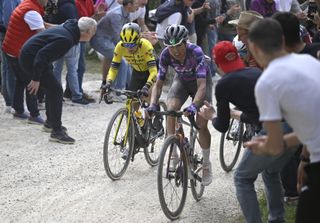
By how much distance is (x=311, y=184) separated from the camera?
353 cm

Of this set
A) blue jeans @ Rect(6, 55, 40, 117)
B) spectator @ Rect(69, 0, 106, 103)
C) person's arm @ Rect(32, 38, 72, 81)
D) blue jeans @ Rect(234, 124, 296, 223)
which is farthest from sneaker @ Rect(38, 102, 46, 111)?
blue jeans @ Rect(234, 124, 296, 223)

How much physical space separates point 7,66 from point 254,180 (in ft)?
18.7

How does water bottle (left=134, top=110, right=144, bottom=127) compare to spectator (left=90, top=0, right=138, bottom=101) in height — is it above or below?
below

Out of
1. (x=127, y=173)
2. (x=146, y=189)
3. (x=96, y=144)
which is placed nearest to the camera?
(x=146, y=189)

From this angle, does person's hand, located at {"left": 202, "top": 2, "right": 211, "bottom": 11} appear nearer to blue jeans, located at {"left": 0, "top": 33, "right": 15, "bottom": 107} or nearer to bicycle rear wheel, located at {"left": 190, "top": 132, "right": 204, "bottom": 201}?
blue jeans, located at {"left": 0, "top": 33, "right": 15, "bottom": 107}

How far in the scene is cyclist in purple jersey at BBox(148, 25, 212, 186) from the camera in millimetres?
6094

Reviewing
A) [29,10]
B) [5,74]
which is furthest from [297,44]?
[5,74]

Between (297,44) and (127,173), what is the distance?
11.5 ft

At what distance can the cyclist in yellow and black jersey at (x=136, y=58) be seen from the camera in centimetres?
698

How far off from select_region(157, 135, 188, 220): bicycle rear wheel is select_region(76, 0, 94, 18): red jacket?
16.3ft

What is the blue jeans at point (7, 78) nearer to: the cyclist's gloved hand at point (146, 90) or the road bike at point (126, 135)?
the road bike at point (126, 135)

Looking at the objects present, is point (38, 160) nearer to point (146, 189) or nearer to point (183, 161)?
point (146, 189)

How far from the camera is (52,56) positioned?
7.86 m

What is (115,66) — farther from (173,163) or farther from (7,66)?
(7,66)
